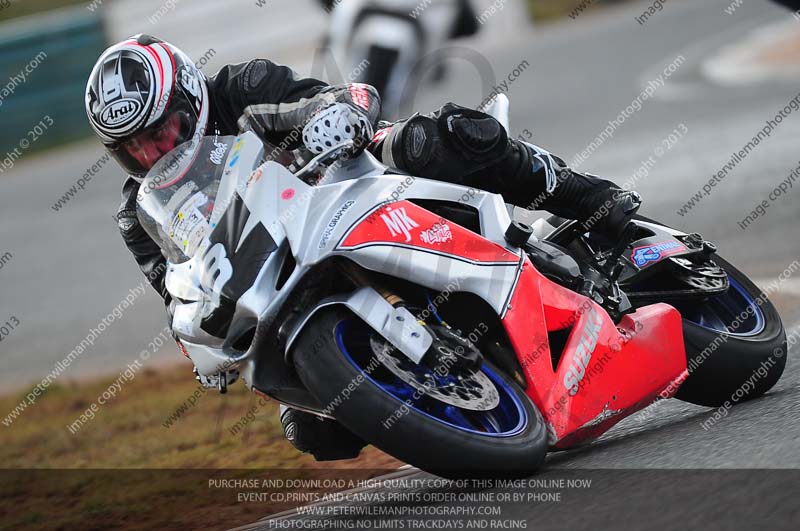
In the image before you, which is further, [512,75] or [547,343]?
[512,75]

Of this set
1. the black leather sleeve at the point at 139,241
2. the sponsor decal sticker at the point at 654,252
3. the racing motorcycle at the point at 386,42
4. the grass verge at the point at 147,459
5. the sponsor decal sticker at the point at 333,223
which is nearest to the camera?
the sponsor decal sticker at the point at 333,223

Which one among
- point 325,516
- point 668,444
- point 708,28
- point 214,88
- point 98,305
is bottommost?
point 98,305

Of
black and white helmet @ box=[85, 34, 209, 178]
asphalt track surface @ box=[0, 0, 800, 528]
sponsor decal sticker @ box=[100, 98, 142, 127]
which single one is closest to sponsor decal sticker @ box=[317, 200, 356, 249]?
black and white helmet @ box=[85, 34, 209, 178]

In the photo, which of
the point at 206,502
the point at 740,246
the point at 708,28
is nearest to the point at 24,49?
the point at 708,28

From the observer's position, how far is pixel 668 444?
4.10m

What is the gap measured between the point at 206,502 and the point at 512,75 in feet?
35.6

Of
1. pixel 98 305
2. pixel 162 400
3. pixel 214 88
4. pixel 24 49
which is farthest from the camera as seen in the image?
pixel 24 49

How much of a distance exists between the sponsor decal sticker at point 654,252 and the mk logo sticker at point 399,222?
4.52ft

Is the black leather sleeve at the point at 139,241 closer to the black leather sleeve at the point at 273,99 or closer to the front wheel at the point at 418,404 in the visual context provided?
the black leather sleeve at the point at 273,99

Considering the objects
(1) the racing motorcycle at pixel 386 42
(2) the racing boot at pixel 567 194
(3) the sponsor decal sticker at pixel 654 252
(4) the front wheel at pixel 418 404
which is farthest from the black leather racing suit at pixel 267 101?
(1) the racing motorcycle at pixel 386 42

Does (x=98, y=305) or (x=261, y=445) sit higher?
(x=261, y=445)

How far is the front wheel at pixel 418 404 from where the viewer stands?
3.42 metres

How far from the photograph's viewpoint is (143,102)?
3.86 m

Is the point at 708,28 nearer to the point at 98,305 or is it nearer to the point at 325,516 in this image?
the point at 98,305
